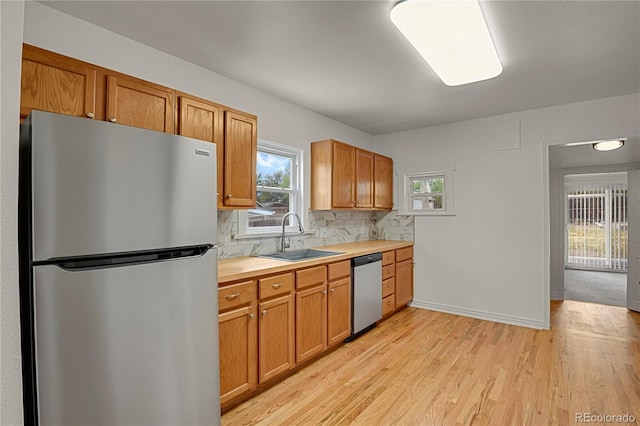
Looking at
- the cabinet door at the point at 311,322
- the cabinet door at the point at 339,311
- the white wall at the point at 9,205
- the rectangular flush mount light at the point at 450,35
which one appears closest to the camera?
the white wall at the point at 9,205

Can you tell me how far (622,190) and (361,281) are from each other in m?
7.32

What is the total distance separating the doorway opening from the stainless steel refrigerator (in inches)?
294

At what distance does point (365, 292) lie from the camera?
359 centimetres

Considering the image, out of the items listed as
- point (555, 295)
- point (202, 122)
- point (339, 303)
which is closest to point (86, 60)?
point (202, 122)

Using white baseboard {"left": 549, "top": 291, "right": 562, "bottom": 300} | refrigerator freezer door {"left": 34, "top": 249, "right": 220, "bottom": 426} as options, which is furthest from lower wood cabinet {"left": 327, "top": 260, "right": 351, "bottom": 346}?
white baseboard {"left": 549, "top": 291, "right": 562, "bottom": 300}

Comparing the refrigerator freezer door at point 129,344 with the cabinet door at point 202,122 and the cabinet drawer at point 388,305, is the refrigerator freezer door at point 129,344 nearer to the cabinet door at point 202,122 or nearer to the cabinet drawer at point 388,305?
the cabinet door at point 202,122

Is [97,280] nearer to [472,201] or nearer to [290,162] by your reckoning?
[290,162]

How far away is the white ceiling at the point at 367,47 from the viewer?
1.96 metres

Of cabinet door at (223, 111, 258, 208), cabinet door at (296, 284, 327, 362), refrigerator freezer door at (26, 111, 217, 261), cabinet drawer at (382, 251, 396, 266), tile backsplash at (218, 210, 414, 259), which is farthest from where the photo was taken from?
cabinet drawer at (382, 251, 396, 266)

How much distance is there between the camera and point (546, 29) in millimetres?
2164

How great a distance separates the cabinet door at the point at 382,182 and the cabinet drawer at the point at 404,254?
65 centimetres

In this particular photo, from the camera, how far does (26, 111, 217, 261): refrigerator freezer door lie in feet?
4.01
